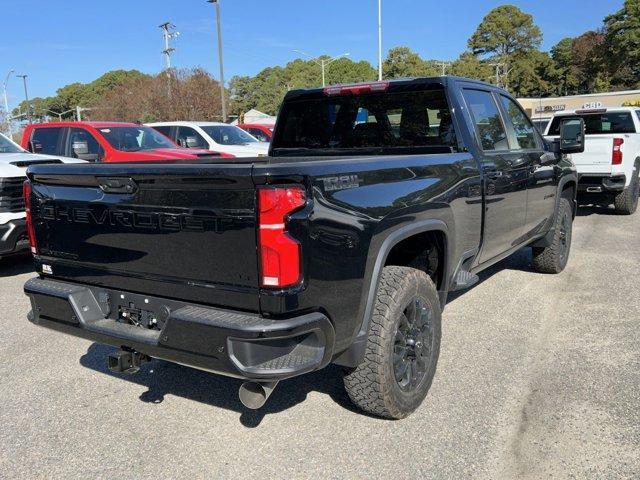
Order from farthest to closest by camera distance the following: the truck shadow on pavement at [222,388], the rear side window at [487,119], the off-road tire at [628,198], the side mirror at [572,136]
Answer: the off-road tire at [628,198], the side mirror at [572,136], the rear side window at [487,119], the truck shadow on pavement at [222,388]

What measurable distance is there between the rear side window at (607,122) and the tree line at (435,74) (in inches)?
1155

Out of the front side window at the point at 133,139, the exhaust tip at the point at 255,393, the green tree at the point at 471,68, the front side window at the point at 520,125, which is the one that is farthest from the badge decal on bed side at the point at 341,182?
the green tree at the point at 471,68

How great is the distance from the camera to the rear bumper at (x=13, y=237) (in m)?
6.09

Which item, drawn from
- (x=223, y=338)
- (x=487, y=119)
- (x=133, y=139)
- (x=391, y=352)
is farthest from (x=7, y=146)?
(x=391, y=352)

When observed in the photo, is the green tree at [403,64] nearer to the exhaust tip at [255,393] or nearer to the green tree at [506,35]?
the green tree at [506,35]

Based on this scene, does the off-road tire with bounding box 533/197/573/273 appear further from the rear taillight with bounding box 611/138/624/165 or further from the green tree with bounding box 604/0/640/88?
the green tree with bounding box 604/0/640/88

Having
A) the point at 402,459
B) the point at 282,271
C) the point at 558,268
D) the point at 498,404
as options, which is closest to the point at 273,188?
the point at 282,271

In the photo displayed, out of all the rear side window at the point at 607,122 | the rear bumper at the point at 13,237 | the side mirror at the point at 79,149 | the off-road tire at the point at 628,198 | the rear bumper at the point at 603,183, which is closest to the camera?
the rear bumper at the point at 13,237

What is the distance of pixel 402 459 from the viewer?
2.87 m

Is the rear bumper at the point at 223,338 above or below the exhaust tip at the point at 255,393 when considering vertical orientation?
above

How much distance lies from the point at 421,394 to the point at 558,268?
145 inches

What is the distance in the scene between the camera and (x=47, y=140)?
913cm

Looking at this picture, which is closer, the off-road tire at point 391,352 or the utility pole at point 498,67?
the off-road tire at point 391,352

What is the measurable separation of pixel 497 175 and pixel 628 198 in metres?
7.20
